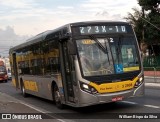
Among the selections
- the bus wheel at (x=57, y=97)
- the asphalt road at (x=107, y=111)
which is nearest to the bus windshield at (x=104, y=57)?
the asphalt road at (x=107, y=111)

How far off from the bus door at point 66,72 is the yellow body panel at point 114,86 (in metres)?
0.98

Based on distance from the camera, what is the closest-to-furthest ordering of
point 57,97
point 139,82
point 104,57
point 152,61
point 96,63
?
point 96,63 → point 104,57 → point 139,82 → point 57,97 → point 152,61

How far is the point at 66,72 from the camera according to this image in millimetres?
13055

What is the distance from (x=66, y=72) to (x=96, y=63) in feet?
4.13

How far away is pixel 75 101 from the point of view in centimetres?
1238

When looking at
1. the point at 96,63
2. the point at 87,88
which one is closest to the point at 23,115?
the point at 87,88

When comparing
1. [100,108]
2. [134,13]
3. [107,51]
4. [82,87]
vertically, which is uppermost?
[134,13]

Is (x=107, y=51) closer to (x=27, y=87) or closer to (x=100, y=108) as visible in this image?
(x=100, y=108)

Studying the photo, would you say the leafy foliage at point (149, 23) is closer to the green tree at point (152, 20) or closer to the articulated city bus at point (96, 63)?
the green tree at point (152, 20)

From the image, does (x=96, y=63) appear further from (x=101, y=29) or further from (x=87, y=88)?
(x=101, y=29)

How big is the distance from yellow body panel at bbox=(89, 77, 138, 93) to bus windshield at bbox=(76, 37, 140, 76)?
34 centimetres

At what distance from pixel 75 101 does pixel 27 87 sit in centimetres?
806

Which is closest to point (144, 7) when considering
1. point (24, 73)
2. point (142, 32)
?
point (142, 32)

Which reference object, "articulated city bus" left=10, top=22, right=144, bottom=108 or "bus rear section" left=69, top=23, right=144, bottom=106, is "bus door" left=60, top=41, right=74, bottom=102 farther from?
"bus rear section" left=69, top=23, right=144, bottom=106
